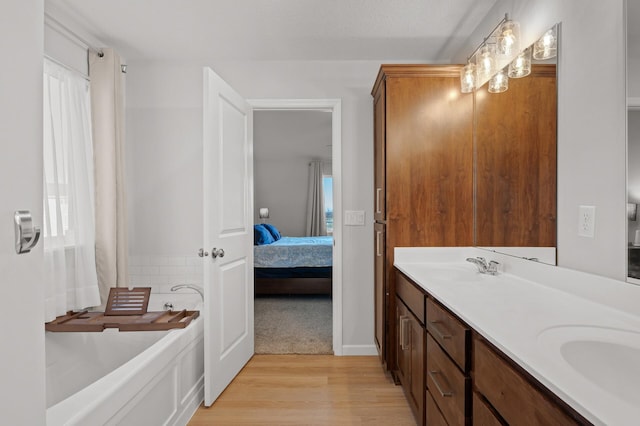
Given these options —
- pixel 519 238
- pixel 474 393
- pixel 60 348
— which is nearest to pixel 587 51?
pixel 519 238

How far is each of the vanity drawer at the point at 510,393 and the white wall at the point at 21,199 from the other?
43.7 inches

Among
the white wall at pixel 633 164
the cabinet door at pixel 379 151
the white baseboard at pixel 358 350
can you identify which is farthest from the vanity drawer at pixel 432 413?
the white baseboard at pixel 358 350

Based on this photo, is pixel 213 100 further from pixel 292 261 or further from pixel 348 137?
pixel 292 261

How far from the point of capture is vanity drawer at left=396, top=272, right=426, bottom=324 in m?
1.59

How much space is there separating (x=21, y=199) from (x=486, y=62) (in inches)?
86.5

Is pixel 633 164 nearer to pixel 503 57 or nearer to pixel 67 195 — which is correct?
pixel 503 57

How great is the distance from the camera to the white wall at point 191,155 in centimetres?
270

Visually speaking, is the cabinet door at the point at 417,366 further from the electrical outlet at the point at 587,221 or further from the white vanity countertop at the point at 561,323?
the electrical outlet at the point at 587,221

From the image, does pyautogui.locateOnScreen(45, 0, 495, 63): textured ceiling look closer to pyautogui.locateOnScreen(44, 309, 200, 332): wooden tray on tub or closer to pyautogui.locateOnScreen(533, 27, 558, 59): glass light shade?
pyautogui.locateOnScreen(533, 27, 558, 59): glass light shade

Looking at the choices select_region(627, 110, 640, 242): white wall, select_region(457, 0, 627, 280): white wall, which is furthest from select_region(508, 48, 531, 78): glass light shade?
select_region(627, 110, 640, 242): white wall

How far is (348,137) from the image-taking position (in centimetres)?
270

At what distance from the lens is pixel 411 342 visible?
1782 mm

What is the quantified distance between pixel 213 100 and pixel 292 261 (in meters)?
2.43

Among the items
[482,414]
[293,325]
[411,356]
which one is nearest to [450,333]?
[482,414]
